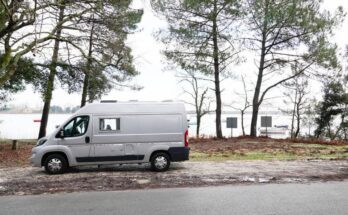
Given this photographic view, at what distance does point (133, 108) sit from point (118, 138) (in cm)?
111

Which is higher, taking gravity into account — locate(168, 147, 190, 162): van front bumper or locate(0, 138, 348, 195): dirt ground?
locate(168, 147, 190, 162): van front bumper

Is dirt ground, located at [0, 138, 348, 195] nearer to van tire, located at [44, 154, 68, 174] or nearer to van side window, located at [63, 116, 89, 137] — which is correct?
van tire, located at [44, 154, 68, 174]

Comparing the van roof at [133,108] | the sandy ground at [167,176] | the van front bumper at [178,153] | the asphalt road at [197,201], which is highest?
the van roof at [133,108]

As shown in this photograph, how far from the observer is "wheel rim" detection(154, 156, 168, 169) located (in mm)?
12750

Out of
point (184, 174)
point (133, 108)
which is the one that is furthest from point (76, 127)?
point (184, 174)

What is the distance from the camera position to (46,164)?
1233cm

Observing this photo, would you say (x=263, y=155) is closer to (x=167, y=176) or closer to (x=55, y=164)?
(x=167, y=176)

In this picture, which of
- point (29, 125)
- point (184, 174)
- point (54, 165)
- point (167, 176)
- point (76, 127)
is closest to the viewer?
point (167, 176)

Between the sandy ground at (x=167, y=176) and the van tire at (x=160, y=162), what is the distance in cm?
24

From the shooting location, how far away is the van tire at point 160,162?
1276cm

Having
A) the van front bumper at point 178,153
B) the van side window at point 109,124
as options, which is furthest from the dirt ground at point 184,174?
the van side window at point 109,124

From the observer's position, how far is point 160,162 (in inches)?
503

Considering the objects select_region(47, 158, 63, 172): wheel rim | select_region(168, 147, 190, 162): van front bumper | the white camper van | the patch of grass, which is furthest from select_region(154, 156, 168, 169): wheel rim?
the patch of grass

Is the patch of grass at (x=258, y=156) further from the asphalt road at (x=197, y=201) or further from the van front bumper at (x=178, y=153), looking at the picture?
the asphalt road at (x=197, y=201)
